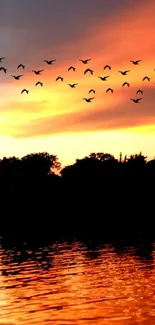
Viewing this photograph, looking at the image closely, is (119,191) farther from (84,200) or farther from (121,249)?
(121,249)

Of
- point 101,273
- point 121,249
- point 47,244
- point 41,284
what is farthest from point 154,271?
point 47,244

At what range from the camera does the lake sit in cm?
3875

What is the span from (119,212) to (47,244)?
69787 millimetres

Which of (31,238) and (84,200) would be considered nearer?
(31,238)

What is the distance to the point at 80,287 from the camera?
163 ft

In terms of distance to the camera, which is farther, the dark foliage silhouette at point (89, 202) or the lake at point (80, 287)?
the dark foliage silhouette at point (89, 202)

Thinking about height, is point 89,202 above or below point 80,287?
above

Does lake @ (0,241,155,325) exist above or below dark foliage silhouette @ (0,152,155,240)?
below

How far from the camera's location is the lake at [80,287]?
38.8 m

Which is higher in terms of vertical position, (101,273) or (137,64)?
(137,64)

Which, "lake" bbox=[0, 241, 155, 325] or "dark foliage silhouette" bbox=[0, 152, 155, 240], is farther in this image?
"dark foliage silhouette" bbox=[0, 152, 155, 240]

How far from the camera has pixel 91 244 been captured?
282ft

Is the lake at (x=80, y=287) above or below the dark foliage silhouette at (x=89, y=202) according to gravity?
below

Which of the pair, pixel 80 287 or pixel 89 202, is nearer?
pixel 80 287
